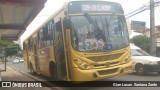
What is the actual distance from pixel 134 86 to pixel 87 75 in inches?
91.2

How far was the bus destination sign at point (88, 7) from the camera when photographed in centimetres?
1087

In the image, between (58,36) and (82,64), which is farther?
(58,36)

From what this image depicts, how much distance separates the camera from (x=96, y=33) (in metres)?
10.7

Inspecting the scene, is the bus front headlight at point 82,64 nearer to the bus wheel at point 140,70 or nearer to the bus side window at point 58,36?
the bus side window at point 58,36

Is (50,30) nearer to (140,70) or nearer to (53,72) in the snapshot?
(53,72)

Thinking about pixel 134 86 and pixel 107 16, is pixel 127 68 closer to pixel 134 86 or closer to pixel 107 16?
pixel 134 86

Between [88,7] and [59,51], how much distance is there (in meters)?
2.13

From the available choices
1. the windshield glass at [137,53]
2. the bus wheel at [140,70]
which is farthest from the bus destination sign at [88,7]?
the windshield glass at [137,53]

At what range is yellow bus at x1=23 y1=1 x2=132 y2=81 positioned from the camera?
410 inches

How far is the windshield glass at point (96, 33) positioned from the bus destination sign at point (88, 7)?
0.24 meters

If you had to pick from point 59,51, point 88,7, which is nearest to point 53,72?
point 59,51

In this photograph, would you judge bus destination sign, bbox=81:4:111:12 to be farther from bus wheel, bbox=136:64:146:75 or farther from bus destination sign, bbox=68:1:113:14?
bus wheel, bbox=136:64:146:75

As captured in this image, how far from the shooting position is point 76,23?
10.7 m

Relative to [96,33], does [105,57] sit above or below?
below
